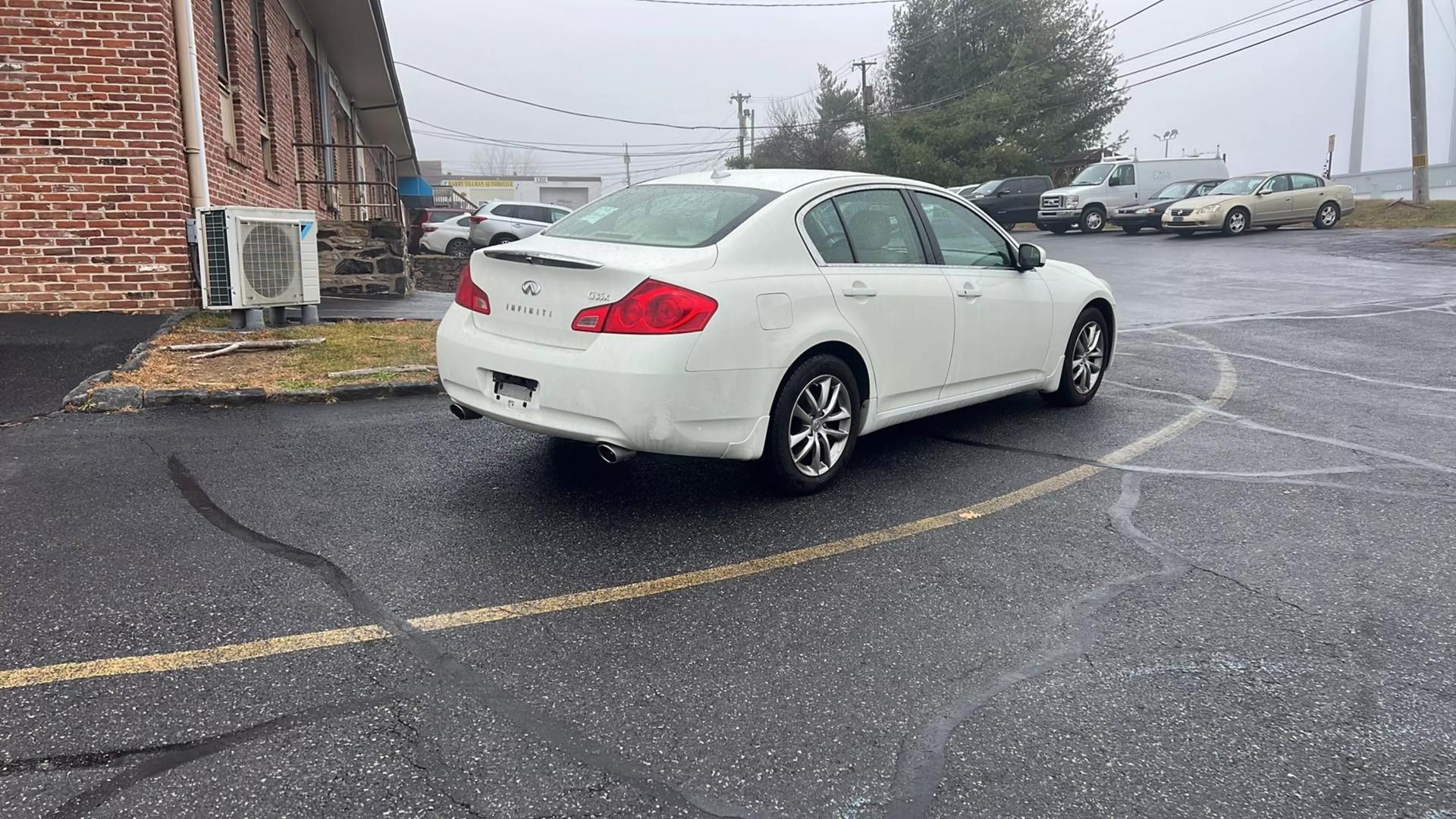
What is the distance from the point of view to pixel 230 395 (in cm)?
630

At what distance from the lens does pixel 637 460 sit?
548 centimetres

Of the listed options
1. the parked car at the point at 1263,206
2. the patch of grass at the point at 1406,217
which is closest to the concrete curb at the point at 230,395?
the parked car at the point at 1263,206

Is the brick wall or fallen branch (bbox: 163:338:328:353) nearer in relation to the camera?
fallen branch (bbox: 163:338:328:353)

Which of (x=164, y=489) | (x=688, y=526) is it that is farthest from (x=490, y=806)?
(x=164, y=489)

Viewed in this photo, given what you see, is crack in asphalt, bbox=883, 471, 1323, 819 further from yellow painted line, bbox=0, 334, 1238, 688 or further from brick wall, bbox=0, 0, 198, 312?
brick wall, bbox=0, 0, 198, 312

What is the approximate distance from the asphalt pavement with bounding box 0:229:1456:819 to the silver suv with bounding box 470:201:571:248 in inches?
699

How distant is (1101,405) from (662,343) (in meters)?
4.15

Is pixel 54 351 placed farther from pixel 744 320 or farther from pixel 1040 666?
pixel 1040 666

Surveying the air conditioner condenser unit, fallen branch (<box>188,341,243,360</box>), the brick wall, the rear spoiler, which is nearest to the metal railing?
the brick wall

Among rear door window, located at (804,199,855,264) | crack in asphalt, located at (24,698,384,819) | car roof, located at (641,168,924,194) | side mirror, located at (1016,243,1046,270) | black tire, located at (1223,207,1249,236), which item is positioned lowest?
crack in asphalt, located at (24,698,384,819)

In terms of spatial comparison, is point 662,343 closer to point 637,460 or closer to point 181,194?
point 637,460

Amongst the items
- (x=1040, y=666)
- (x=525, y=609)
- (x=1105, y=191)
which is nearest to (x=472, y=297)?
(x=525, y=609)

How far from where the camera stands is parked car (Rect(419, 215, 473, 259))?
25141 millimetres

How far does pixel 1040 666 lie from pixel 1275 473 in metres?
2.98
